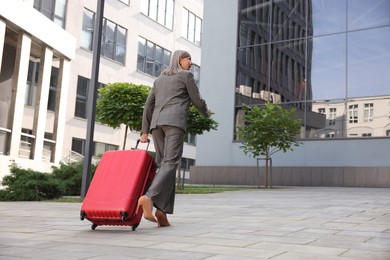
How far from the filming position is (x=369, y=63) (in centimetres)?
2097

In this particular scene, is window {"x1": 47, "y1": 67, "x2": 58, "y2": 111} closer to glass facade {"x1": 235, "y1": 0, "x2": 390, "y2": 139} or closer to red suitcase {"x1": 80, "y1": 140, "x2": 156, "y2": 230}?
glass facade {"x1": 235, "y1": 0, "x2": 390, "y2": 139}

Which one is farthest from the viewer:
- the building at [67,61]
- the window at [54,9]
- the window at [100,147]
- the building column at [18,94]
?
the window at [100,147]

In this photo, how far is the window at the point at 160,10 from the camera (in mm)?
41062

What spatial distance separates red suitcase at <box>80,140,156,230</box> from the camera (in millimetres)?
4973

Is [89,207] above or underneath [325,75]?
underneath

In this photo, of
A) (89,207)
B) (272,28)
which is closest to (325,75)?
(272,28)

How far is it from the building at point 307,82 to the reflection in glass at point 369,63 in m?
0.04

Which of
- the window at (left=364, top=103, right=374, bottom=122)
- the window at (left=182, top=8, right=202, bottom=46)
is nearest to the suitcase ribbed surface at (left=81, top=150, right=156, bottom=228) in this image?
the window at (left=364, top=103, right=374, bottom=122)

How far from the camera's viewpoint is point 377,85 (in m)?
20.6

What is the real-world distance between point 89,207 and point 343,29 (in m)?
19.3

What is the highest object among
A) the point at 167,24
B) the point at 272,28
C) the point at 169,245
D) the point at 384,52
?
the point at 167,24

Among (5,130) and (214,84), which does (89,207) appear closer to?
(5,130)

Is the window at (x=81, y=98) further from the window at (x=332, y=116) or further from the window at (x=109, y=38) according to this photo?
the window at (x=332, y=116)

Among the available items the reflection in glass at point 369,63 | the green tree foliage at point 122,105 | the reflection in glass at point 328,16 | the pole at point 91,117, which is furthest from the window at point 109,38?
the pole at point 91,117
